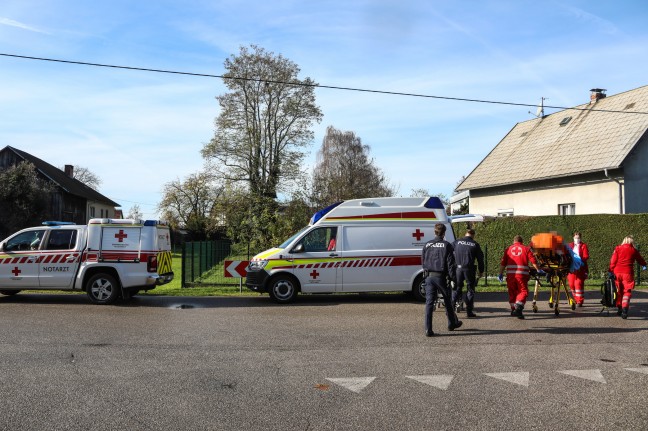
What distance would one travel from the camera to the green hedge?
21.0m

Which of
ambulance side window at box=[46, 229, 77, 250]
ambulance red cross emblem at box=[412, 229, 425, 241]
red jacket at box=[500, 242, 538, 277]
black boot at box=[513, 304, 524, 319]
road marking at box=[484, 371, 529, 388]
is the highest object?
ambulance red cross emblem at box=[412, 229, 425, 241]

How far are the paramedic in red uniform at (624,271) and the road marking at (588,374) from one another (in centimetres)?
510

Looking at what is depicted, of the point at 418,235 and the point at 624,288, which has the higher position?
the point at 418,235

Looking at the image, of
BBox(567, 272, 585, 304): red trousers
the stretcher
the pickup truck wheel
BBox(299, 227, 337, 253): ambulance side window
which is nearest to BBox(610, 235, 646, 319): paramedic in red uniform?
the stretcher

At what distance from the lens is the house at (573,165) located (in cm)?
2458

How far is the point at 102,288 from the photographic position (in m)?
13.7

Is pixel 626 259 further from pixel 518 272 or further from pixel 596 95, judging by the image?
pixel 596 95

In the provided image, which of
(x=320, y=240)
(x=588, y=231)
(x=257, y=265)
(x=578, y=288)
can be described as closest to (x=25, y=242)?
(x=257, y=265)

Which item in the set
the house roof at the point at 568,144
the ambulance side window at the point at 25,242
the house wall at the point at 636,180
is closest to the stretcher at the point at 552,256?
the ambulance side window at the point at 25,242

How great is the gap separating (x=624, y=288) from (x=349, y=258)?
230 inches

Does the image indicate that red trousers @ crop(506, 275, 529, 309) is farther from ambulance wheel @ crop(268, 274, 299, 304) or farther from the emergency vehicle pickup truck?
the emergency vehicle pickup truck

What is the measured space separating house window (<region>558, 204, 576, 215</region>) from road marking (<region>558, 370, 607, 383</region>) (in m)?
21.1

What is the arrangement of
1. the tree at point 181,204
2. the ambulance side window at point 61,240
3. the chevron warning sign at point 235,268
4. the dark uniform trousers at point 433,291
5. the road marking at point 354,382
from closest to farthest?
the road marking at point 354,382
the dark uniform trousers at point 433,291
the ambulance side window at point 61,240
the chevron warning sign at point 235,268
the tree at point 181,204

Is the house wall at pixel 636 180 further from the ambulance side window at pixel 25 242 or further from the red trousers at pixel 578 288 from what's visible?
the ambulance side window at pixel 25 242
